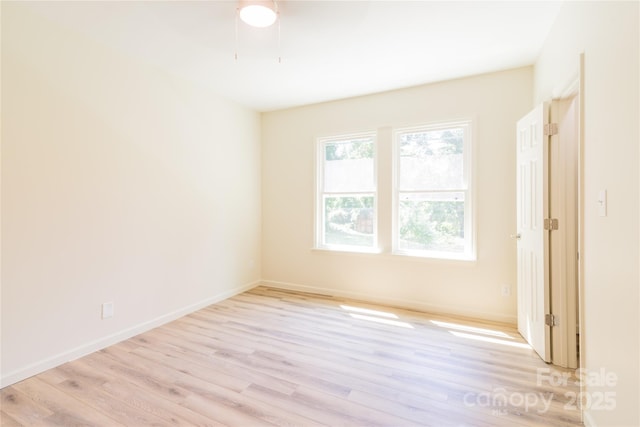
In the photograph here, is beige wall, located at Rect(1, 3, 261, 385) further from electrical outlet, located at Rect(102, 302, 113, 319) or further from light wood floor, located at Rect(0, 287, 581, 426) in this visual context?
light wood floor, located at Rect(0, 287, 581, 426)

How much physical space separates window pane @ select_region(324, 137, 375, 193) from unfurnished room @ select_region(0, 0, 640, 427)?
0.09 feet

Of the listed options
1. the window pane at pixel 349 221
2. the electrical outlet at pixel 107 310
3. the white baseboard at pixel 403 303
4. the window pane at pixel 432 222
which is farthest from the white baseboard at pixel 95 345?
the window pane at pixel 432 222

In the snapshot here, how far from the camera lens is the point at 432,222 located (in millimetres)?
3508

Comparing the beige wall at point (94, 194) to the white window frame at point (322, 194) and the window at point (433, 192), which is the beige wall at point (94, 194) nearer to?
the white window frame at point (322, 194)

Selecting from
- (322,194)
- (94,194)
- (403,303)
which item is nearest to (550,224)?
(403,303)

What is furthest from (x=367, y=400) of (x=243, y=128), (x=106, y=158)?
(x=243, y=128)

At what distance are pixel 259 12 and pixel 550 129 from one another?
2321 mm

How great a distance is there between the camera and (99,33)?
2.44 metres

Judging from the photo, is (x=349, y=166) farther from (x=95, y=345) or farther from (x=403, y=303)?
(x=95, y=345)

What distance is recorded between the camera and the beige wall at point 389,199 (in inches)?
122

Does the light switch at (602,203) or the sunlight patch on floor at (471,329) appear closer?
the light switch at (602,203)

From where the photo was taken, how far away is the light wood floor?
173 cm

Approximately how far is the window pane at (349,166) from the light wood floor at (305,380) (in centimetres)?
181

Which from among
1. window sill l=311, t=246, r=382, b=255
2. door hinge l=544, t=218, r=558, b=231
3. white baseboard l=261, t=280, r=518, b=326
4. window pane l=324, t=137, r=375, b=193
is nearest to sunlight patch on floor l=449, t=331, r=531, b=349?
white baseboard l=261, t=280, r=518, b=326
